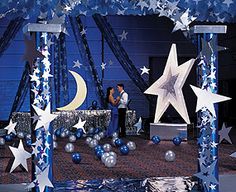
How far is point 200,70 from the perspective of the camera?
437 cm

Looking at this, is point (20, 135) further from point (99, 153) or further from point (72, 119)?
point (99, 153)

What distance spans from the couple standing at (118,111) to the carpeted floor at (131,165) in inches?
59.5

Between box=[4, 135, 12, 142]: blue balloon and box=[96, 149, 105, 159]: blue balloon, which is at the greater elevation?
box=[96, 149, 105, 159]: blue balloon

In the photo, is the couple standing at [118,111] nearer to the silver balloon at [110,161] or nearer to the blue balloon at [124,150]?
the blue balloon at [124,150]

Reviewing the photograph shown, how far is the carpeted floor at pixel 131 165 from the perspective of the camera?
573cm

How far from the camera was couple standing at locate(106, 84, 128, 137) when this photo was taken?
398 inches

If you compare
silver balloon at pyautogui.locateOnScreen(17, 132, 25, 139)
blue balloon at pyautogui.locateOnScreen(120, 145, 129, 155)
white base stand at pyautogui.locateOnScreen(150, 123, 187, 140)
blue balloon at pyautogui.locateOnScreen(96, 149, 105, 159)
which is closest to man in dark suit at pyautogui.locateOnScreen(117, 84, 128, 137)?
white base stand at pyautogui.locateOnScreen(150, 123, 187, 140)

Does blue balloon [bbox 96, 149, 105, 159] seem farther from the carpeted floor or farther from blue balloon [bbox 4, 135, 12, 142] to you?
blue balloon [bbox 4, 135, 12, 142]

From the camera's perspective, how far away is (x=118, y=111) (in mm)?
10266

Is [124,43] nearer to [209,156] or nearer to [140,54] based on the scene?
→ [140,54]

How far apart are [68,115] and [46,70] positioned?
6864mm

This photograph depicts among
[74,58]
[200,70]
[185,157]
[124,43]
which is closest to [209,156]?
[200,70]

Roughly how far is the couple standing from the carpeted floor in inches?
59.5

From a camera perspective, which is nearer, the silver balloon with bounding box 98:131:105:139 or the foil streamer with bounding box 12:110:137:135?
the silver balloon with bounding box 98:131:105:139
